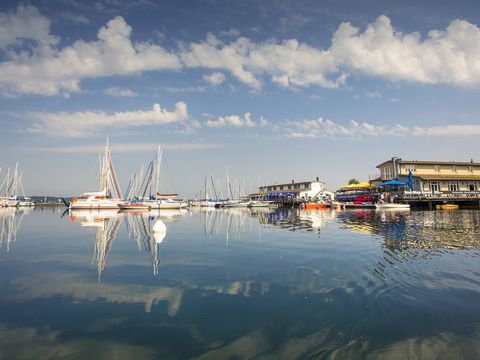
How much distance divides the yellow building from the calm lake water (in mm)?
62517

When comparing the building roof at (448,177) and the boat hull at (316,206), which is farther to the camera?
the boat hull at (316,206)

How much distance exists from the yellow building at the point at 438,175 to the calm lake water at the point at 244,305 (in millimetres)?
62517

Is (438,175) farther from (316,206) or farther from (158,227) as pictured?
(158,227)

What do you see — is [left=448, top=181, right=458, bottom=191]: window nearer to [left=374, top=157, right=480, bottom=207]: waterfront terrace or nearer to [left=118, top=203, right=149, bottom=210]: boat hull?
[left=374, top=157, right=480, bottom=207]: waterfront terrace

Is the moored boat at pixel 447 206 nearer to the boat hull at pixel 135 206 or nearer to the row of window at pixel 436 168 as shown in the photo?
the row of window at pixel 436 168

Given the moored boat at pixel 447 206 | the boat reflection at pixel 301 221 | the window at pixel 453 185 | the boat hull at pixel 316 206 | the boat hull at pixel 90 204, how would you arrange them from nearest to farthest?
the boat reflection at pixel 301 221 → the moored boat at pixel 447 206 → the boat hull at pixel 90 204 → the window at pixel 453 185 → the boat hull at pixel 316 206

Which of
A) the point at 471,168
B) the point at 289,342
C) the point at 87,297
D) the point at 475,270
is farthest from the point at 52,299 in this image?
the point at 471,168

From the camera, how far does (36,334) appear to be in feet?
22.2

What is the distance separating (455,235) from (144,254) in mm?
22121

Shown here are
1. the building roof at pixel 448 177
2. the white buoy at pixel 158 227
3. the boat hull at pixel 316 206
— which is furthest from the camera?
the boat hull at pixel 316 206

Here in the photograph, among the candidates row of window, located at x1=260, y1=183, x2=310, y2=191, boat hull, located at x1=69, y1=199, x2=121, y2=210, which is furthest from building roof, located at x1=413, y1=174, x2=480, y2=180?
boat hull, located at x1=69, y1=199, x2=121, y2=210

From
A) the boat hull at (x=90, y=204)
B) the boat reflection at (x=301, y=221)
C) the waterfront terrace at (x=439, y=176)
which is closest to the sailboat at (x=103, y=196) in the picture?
the boat hull at (x=90, y=204)

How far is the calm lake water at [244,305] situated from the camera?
6.06m

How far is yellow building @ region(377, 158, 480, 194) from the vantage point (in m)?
71.3
